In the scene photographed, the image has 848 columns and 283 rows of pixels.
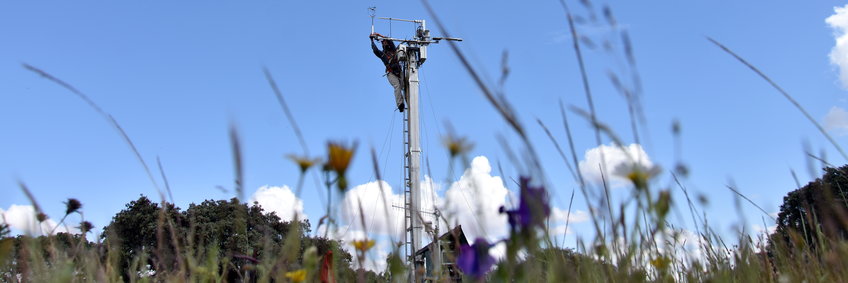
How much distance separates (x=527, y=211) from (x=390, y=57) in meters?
16.0

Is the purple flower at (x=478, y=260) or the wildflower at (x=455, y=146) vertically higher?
the wildflower at (x=455, y=146)

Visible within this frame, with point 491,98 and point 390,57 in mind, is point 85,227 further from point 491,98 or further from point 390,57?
point 390,57

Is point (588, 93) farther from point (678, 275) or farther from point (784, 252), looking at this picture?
point (784, 252)

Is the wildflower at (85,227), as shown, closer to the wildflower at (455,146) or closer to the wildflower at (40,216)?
the wildflower at (40,216)

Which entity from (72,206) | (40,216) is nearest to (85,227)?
(72,206)

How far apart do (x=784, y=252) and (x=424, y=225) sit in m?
1.52

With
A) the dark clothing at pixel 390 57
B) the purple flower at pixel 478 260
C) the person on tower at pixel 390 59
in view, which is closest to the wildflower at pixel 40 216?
the purple flower at pixel 478 260

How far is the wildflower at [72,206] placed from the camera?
5.82 ft

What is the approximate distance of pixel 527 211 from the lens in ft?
2.50

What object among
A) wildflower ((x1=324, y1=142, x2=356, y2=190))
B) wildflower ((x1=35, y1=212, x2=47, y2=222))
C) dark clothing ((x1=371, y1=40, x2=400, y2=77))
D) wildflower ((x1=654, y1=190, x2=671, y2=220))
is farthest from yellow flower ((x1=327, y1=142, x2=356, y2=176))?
dark clothing ((x1=371, y1=40, x2=400, y2=77))

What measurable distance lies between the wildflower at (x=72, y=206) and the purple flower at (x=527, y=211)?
4.83 ft

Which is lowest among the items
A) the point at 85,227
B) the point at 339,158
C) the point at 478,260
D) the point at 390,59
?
the point at 478,260

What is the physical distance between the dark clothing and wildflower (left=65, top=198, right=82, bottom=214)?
14693mm

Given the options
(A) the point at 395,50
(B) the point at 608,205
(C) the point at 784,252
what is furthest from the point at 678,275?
(A) the point at 395,50
